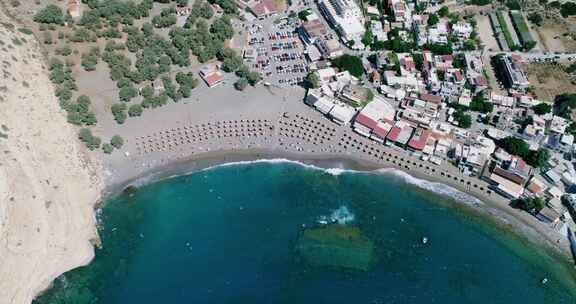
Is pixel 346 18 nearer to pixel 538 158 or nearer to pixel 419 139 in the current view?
pixel 419 139

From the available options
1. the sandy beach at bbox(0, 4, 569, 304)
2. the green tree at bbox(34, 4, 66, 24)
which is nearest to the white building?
the sandy beach at bbox(0, 4, 569, 304)

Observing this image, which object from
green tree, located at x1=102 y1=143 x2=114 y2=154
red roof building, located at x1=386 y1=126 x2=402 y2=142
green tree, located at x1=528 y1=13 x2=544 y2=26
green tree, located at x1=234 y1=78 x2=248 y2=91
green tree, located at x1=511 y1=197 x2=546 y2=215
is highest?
green tree, located at x1=528 y1=13 x2=544 y2=26

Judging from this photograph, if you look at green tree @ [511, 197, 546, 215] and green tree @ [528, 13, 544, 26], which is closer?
green tree @ [511, 197, 546, 215]

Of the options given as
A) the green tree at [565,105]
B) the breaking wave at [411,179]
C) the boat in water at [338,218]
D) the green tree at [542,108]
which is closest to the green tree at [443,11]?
the green tree at [542,108]

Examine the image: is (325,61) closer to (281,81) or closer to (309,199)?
(281,81)

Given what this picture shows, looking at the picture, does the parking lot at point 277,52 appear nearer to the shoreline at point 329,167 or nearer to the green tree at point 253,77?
the green tree at point 253,77

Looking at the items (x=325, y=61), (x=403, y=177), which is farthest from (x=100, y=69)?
(x=403, y=177)

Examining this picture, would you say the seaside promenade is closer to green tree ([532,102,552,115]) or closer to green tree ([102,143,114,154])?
green tree ([102,143,114,154])

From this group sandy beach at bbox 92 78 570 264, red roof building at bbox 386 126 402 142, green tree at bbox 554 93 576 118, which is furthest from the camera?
green tree at bbox 554 93 576 118
